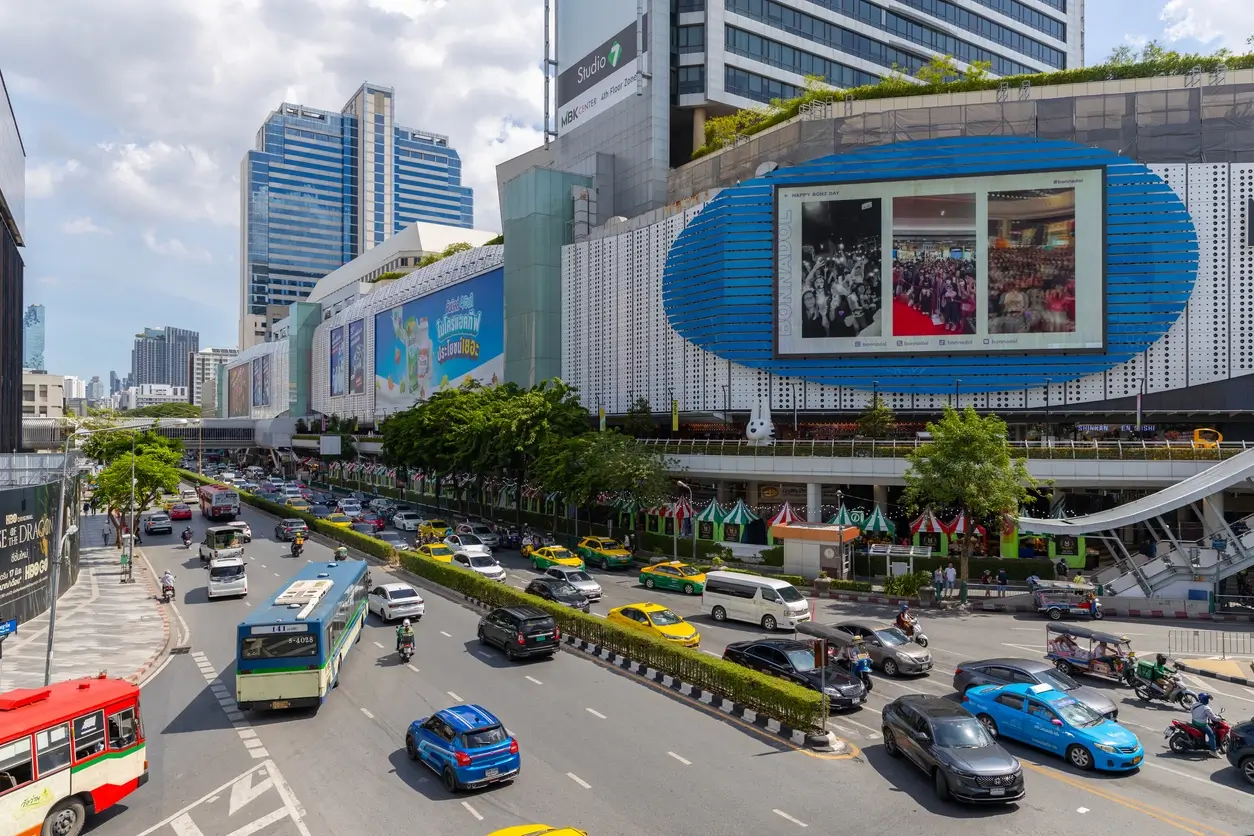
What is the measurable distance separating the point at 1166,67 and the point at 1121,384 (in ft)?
79.3

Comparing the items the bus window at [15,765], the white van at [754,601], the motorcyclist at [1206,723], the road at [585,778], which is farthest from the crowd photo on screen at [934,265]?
the bus window at [15,765]

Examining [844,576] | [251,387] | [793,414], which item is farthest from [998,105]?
[251,387]

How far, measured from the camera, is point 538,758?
17891 mm

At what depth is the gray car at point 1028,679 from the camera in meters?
18.9

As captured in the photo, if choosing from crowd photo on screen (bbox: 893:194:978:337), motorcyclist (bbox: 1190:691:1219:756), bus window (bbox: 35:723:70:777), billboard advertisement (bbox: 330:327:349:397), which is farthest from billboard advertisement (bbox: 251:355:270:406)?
motorcyclist (bbox: 1190:691:1219:756)

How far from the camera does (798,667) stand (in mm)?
22047

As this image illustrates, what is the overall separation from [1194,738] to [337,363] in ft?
409

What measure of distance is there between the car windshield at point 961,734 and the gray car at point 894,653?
7848mm

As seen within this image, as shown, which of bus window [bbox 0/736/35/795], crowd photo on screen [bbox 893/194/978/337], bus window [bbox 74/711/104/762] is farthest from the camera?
crowd photo on screen [bbox 893/194/978/337]

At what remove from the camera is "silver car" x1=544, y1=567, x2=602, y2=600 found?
115 ft

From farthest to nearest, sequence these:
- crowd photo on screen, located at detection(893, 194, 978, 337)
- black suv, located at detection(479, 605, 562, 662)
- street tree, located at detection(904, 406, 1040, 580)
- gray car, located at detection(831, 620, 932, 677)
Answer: crowd photo on screen, located at detection(893, 194, 978, 337), street tree, located at detection(904, 406, 1040, 580), black suv, located at detection(479, 605, 562, 662), gray car, located at detection(831, 620, 932, 677)

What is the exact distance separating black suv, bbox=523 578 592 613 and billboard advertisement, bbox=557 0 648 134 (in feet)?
178

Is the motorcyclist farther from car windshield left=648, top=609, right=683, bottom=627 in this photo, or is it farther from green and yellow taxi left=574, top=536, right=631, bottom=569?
green and yellow taxi left=574, top=536, right=631, bottom=569

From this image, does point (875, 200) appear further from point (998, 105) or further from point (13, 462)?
point (13, 462)
